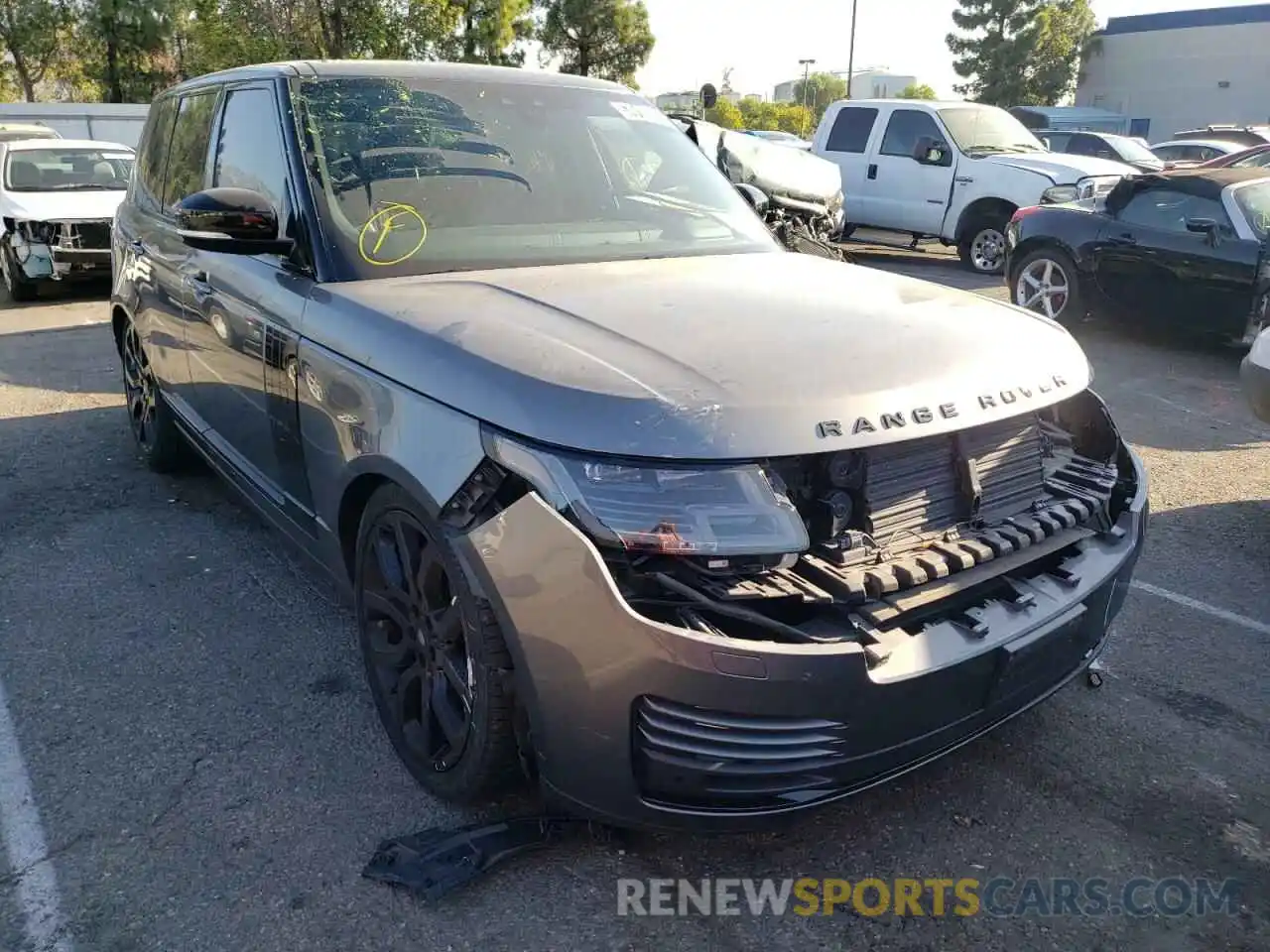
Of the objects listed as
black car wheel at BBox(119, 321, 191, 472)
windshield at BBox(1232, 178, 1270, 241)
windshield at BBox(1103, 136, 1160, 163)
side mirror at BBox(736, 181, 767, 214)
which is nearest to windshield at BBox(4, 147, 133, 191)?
black car wheel at BBox(119, 321, 191, 472)

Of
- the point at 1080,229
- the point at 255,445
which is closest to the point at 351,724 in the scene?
the point at 255,445

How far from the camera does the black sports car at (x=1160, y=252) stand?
7809 millimetres

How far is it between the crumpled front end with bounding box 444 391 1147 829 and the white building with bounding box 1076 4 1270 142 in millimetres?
49735

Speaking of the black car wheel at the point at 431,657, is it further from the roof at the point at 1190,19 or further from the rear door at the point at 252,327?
the roof at the point at 1190,19

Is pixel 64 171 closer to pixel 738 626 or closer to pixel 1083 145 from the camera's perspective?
pixel 738 626

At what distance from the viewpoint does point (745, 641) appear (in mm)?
2047

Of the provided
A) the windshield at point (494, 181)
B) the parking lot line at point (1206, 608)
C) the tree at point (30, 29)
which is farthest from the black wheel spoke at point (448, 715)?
the tree at point (30, 29)

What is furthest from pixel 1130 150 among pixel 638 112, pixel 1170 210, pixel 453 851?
pixel 453 851

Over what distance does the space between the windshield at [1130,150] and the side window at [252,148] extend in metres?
16.4

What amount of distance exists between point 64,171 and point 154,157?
25.9ft

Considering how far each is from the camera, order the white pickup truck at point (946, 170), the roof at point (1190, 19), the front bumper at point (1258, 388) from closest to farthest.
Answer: the front bumper at point (1258, 388) < the white pickup truck at point (946, 170) < the roof at point (1190, 19)

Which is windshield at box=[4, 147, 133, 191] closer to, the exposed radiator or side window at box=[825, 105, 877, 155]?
side window at box=[825, 105, 877, 155]

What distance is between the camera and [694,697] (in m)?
2.06

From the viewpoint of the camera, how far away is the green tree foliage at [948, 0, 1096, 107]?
48.6m
